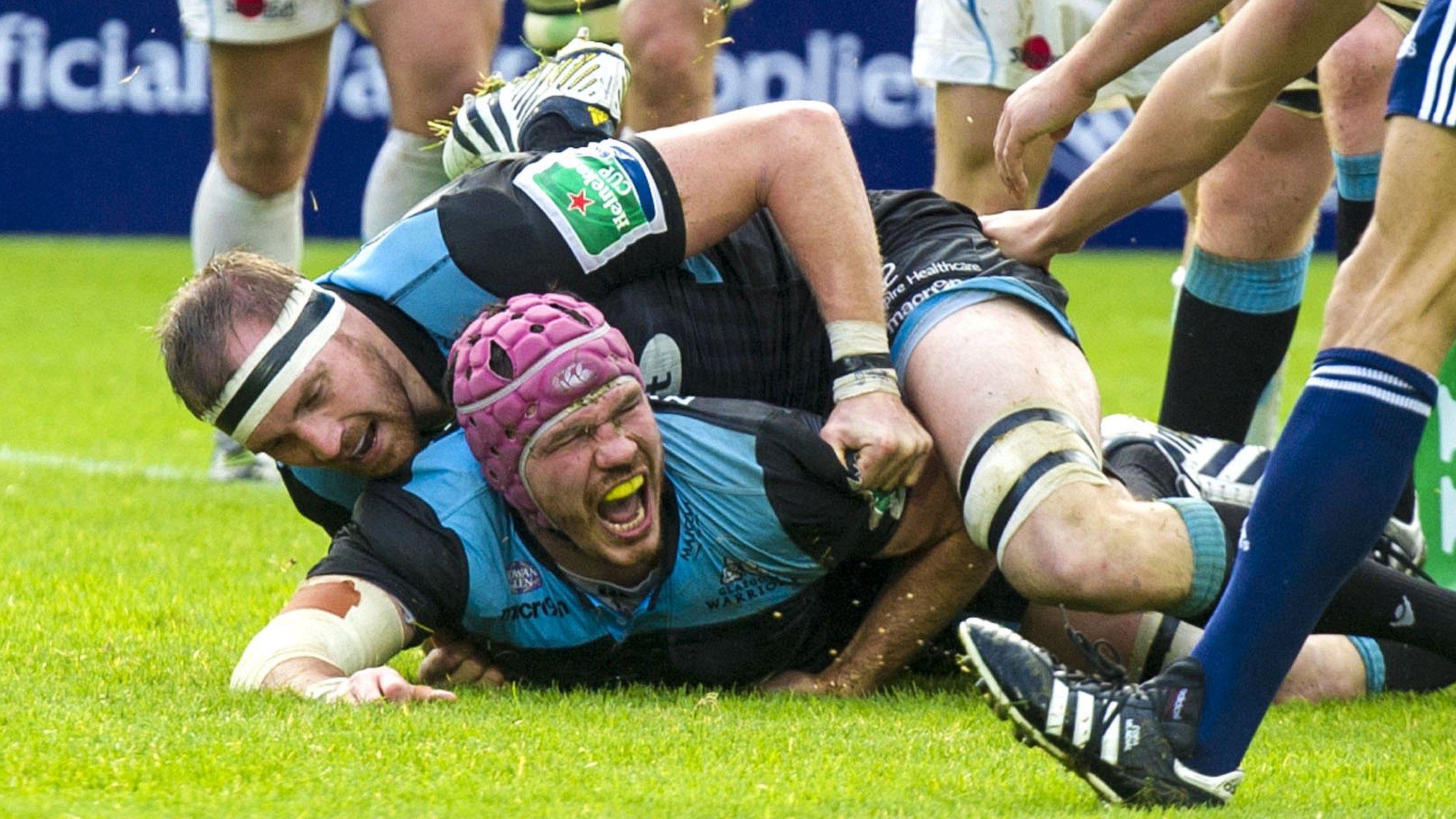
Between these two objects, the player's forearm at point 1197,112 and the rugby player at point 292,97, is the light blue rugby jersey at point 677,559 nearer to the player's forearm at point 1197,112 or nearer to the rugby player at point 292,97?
the player's forearm at point 1197,112

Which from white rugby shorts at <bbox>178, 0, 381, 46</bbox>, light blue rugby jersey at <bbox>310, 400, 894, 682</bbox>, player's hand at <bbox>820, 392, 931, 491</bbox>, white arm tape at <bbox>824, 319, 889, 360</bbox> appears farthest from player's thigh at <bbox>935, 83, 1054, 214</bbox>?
light blue rugby jersey at <bbox>310, 400, 894, 682</bbox>

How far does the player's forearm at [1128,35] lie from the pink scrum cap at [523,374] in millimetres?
901

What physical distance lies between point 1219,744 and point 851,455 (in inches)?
33.5

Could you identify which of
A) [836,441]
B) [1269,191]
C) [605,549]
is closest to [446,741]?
[605,549]

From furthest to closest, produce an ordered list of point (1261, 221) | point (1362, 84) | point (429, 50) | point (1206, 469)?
1. point (429, 50)
2. point (1261, 221)
3. point (1362, 84)
4. point (1206, 469)

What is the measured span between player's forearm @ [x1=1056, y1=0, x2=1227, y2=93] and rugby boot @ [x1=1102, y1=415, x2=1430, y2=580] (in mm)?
651

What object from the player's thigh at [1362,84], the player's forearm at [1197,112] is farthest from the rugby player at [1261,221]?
the player's forearm at [1197,112]

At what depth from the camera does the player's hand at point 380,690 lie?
2.88 m

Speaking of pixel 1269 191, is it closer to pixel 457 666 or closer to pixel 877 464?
pixel 877 464

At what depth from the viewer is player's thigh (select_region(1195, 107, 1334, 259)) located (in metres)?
4.49

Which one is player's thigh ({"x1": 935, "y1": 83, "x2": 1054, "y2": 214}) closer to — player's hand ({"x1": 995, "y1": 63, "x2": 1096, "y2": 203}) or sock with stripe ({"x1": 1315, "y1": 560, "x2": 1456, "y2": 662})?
player's hand ({"x1": 995, "y1": 63, "x2": 1096, "y2": 203})

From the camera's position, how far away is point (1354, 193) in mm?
4246

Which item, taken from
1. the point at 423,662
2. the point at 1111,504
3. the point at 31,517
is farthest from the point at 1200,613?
the point at 31,517

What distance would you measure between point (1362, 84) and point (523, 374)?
204 cm
